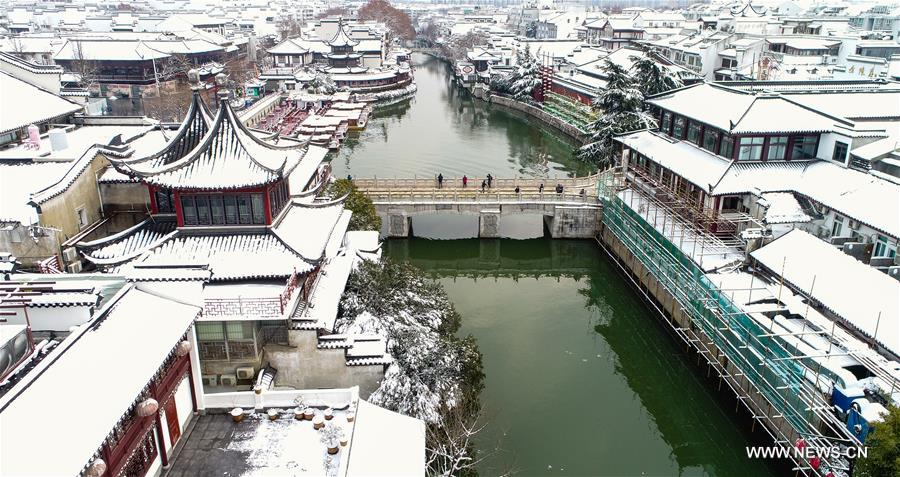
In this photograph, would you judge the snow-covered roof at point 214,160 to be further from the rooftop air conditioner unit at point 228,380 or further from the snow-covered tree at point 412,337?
the rooftop air conditioner unit at point 228,380

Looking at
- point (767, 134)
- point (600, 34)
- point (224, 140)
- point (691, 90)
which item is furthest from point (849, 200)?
point (600, 34)

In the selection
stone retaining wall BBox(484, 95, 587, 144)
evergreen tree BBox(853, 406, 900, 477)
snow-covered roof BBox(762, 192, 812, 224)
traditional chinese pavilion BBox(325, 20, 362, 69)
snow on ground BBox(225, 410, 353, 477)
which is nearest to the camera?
evergreen tree BBox(853, 406, 900, 477)

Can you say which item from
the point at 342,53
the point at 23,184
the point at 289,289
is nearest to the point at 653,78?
the point at 289,289

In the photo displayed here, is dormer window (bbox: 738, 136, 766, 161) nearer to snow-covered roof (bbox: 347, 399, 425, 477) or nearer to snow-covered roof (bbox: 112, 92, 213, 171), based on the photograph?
snow-covered roof (bbox: 347, 399, 425, 477)

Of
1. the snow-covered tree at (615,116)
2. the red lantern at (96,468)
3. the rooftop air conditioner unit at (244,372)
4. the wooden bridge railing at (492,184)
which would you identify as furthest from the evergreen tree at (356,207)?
the snow-covered tree at (615,116)

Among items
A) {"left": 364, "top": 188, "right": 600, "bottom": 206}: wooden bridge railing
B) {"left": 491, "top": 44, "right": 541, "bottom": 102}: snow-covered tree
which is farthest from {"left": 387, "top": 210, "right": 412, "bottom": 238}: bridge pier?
{"left": 491, "top": 44, "right": 541, "bottom": 102}: snow-covered tree

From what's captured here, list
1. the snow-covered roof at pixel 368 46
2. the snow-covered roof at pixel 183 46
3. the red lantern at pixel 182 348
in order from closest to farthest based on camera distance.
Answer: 1. the red lantern at pixel 182 348
2. the snow-covered roof at pixel 183 46
3. the snow-covered roof at pixel 368 46

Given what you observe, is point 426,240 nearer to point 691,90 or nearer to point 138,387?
point 691,90

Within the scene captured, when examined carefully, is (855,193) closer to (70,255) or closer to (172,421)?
(172,421)
